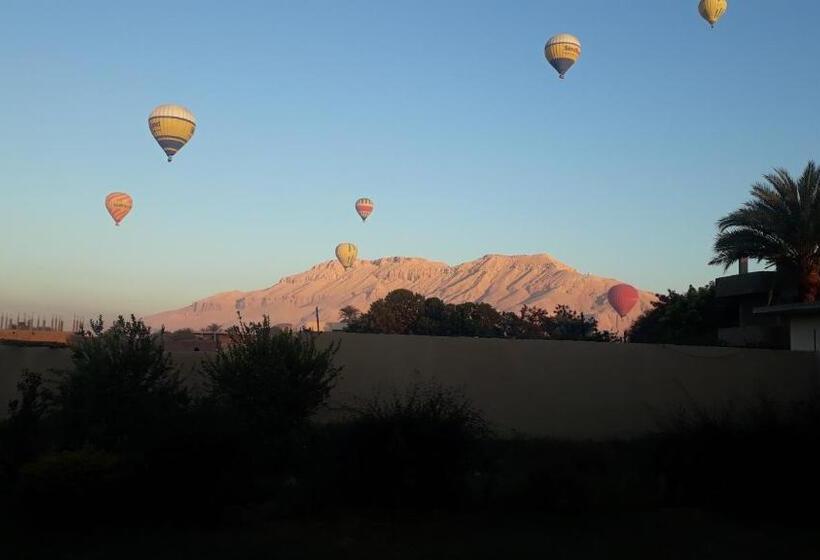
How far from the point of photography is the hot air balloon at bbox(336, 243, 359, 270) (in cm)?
9069

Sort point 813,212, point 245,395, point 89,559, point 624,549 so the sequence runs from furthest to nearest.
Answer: point 813,212 < point 245,395 < point 624,549 < point 89,559

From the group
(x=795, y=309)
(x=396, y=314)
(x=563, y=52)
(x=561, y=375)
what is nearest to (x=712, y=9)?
(x=563, y=52)

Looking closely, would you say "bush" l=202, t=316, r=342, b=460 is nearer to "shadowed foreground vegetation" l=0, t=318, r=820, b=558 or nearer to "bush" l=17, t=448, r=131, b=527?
"shadowed foreground vegetation" l=0, t=318, r=820, b=558

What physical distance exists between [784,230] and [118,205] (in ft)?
126

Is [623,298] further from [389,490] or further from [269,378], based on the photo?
[389,490]

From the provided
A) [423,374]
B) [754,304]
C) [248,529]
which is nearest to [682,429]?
[248,529]

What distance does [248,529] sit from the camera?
1007cm

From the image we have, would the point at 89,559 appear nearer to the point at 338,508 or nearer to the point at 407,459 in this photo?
the point at 338,508

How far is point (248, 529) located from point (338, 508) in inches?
47.3

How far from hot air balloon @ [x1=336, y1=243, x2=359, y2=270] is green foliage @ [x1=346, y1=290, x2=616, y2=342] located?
6821 mm

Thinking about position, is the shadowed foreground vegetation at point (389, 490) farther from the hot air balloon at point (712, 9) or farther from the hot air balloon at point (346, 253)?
the hot air balloon at point (346, 253)

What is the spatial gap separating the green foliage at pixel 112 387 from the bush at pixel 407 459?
2.91m

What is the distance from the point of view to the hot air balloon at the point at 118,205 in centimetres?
5606

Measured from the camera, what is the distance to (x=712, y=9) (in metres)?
44.4
